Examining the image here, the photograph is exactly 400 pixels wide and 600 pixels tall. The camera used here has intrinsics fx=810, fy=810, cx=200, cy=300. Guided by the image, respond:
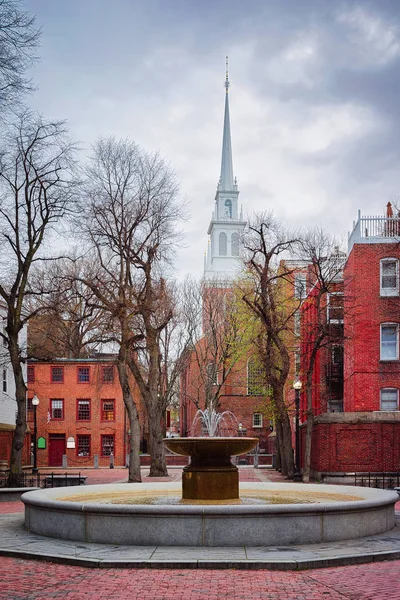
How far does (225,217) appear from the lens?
102 meters

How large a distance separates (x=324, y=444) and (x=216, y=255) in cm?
6648

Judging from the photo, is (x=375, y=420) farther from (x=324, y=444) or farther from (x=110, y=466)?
(x=110, y=466)

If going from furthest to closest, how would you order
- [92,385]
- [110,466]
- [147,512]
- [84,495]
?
[92,385]
[110,466]
[84,495]
[147,512]

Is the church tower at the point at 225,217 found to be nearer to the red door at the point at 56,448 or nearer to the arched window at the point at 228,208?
the arched window at the point at 228,208

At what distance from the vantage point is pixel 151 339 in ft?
118

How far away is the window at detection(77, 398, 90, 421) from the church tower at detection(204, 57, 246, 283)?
4120cm

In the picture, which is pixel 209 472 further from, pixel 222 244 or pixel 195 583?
pixel 222 244

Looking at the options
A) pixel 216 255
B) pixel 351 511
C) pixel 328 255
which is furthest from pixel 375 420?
pixel 216 255

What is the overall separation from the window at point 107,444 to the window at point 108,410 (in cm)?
133

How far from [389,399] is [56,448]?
28372mm

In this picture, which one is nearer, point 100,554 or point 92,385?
point 100,554

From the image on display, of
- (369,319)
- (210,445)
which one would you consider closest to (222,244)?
(369,319)

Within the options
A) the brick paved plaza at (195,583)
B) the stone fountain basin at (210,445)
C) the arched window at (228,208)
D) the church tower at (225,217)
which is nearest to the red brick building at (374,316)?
the stone fountain basin at (210,445)

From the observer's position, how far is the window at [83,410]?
60.5 m
